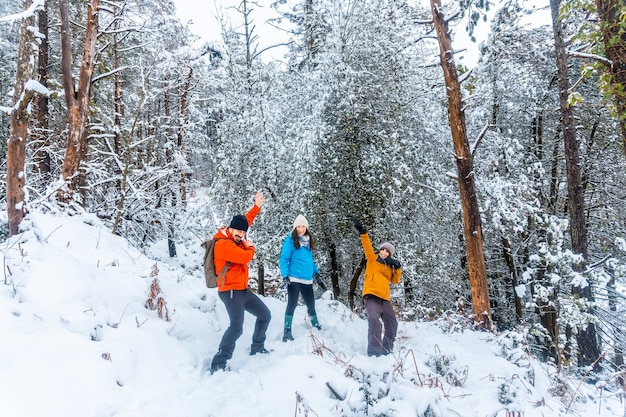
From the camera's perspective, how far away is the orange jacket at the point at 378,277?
5188 mm

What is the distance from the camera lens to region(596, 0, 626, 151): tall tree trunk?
492 centimetres

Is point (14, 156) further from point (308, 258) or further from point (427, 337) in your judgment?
point (427, 337)

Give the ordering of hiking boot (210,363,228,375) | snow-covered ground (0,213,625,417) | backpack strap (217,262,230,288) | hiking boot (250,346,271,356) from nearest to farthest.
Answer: snow-covered ground (0,213,625,417)
hiking boot (210,363,228,375)
backpack strap (217,262,230,288)
hiking boot (250,346,271,356)

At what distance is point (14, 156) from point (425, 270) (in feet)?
27.2

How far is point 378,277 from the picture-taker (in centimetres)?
524

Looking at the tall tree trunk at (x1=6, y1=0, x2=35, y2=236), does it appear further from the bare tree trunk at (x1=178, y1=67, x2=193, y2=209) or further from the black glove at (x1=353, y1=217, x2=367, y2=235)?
the bare tree trunk at (x1=178, y1=67, x2=193, y2=209)

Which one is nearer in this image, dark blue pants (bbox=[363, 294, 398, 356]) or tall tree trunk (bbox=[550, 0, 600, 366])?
dark blue pants (bbox=[363, 294, 398, 356])

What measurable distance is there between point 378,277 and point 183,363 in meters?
2.73

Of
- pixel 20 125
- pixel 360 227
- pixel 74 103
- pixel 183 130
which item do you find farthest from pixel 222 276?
pixel 183 130

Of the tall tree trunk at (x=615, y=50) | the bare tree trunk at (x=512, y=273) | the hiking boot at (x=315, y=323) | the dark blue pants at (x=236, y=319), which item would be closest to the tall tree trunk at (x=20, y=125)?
the dark blue pants at (x=236, y=319)

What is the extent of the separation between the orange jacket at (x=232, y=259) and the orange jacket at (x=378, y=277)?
180cm

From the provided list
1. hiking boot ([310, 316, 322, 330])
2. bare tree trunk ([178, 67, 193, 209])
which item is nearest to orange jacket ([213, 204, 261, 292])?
hiking boot ([310, 316, 322, 330])

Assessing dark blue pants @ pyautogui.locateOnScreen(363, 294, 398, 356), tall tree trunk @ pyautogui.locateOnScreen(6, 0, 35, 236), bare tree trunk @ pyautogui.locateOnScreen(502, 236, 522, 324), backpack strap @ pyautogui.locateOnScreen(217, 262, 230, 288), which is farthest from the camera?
bare tree trunk @ pyautogui.locateOnScreen(502, 236, 522, 324)

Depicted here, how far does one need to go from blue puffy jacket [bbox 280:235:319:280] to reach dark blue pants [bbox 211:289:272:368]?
935 mm
